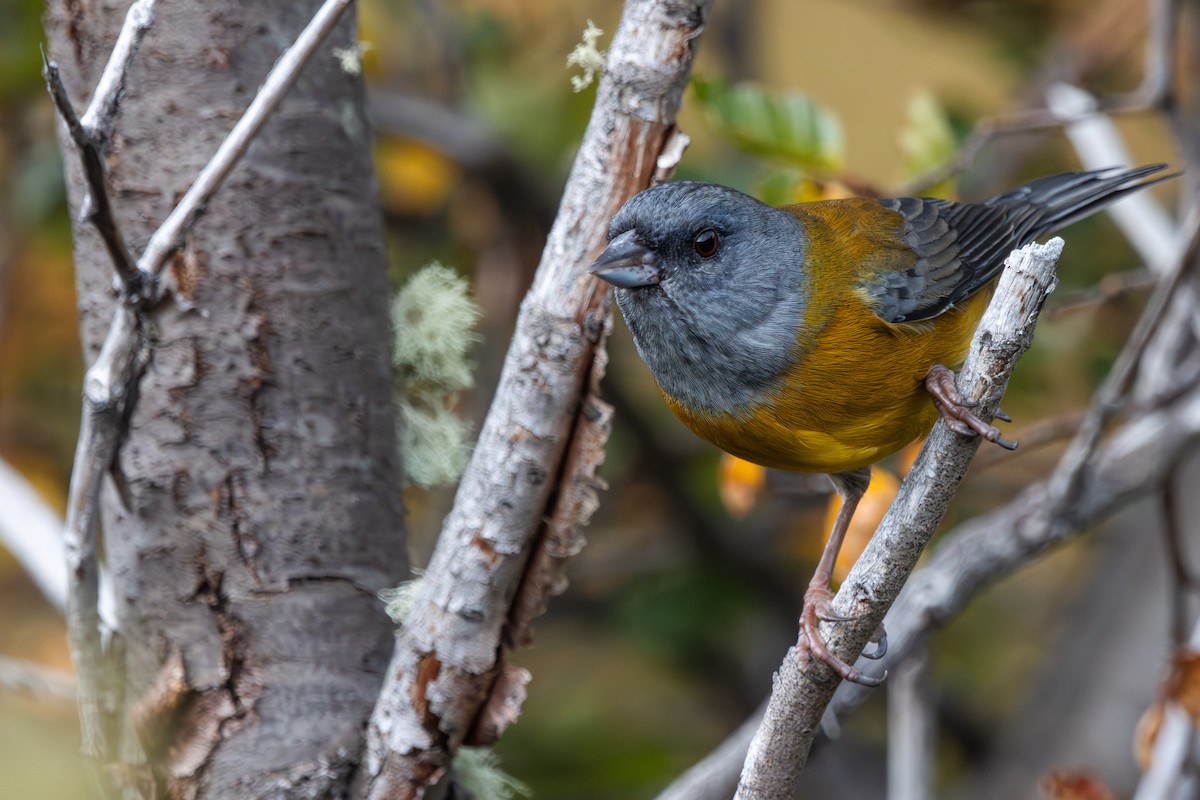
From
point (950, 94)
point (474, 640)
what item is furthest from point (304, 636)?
point (950, 94)

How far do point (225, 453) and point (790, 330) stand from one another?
962 millimetres

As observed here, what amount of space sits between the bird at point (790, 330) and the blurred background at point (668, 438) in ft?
1.69

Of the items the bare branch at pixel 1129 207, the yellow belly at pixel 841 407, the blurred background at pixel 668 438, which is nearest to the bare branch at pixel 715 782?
the yellow belly at pixel 841 407

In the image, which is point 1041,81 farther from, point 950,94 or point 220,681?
point 220,681

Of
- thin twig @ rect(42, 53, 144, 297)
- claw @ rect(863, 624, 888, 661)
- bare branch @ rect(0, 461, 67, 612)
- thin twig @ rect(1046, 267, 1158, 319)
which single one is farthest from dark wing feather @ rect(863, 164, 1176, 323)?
bare branch @ rect(0, 461, 67, 612)

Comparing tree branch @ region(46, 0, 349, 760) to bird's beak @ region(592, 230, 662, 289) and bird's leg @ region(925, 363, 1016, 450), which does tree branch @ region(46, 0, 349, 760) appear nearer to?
bird's beak @ region(592, 230, 662, 289)

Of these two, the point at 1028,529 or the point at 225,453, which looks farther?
the point at 1028,529

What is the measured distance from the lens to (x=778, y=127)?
102 inches

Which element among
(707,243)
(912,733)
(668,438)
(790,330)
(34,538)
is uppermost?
(668,438)

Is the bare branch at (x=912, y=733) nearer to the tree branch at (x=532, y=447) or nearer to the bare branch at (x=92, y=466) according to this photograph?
the tree branch at (x=532, y=447)

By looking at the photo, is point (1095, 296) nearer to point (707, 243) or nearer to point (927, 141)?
point (927, 141)

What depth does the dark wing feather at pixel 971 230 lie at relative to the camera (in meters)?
2.15

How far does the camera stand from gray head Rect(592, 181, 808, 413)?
6.55ft

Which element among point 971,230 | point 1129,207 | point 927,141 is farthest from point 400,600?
point 1129,207
